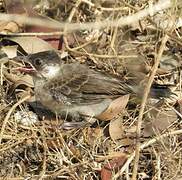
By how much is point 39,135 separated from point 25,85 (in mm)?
698

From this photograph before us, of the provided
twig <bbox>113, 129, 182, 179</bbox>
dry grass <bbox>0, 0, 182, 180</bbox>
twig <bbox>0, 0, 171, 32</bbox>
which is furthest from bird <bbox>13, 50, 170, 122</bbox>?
twig <bbox>113, 129, 182, 179</bbox>

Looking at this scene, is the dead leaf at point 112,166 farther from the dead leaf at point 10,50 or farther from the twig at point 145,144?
the dead leaf at point 10,50

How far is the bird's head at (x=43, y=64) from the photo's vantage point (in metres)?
5.73

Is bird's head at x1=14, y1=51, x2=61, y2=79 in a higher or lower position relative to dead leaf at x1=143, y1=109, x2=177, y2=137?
higher

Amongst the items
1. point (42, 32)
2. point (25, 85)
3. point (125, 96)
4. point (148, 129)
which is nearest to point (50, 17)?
point (42, 32)

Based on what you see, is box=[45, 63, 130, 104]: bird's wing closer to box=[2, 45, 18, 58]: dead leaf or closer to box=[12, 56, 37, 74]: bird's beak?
box=[12, 56, 37, 74]: bird's beak

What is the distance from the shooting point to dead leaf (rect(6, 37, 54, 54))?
6105 mm

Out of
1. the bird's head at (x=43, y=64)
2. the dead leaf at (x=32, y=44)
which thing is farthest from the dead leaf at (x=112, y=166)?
the dead leaf at (x=32, y=44)

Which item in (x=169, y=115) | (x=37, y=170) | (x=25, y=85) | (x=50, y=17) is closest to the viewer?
(x=37, y=170)

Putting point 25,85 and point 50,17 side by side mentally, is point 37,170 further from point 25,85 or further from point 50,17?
point 50,17

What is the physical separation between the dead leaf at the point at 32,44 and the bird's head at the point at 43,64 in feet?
1.05

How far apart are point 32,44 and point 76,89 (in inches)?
30.4

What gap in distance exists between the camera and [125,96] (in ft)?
18.2

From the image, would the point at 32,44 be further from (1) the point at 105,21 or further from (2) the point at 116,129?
(2) the point at 116,129
